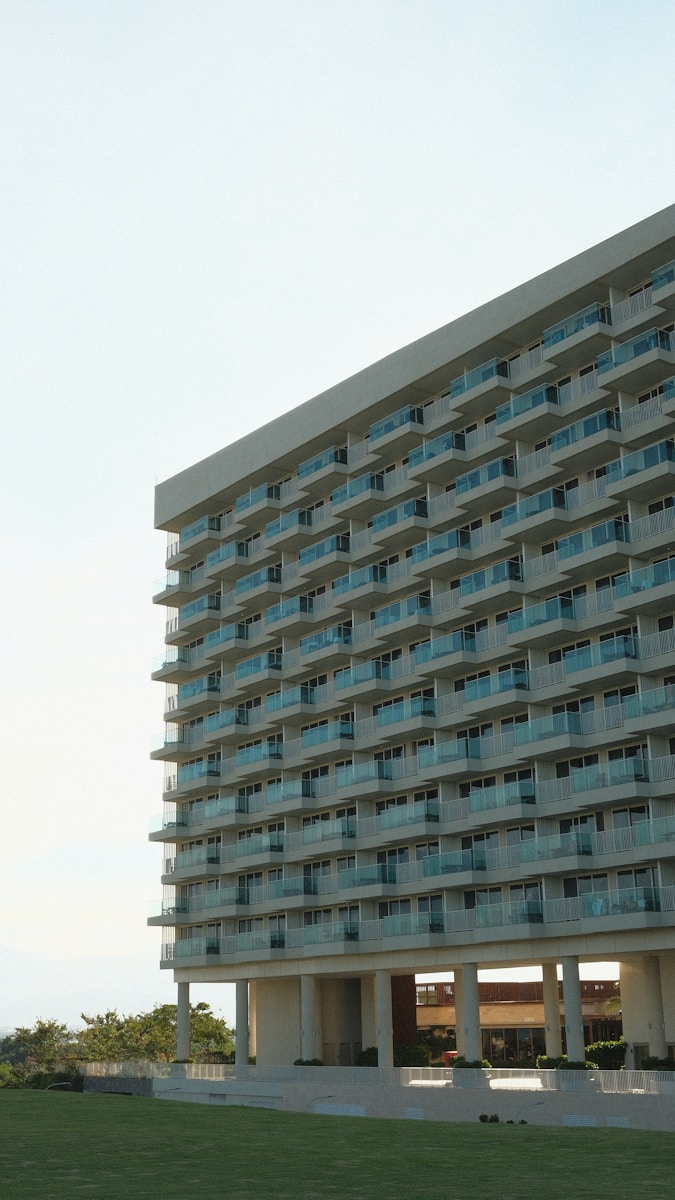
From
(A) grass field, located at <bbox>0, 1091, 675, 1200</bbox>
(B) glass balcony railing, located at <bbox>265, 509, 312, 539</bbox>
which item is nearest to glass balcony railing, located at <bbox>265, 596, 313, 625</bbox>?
(B) glass balcony railing, located at <bbox>265, 509, 312, 539</bbox>

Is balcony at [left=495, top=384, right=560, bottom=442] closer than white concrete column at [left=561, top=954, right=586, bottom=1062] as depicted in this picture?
No

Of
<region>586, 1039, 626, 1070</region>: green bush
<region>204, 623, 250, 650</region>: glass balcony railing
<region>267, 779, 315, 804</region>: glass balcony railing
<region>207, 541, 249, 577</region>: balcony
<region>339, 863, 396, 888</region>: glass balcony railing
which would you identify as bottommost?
<region>586, 1039, 626, 1070</region>: green bush

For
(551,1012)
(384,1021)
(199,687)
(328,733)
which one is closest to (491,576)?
(328,733)

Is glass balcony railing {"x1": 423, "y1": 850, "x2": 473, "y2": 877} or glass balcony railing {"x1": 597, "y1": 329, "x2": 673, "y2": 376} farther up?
glass balcony railing {"x1": 597, "y1": 329, "x2": 673, "y2": 376}

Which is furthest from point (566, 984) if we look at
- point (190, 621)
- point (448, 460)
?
point (190, 621)

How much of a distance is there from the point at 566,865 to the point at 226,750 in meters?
28.7

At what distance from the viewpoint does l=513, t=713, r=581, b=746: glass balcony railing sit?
53062 millimetres

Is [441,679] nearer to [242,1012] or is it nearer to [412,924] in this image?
[412,924]

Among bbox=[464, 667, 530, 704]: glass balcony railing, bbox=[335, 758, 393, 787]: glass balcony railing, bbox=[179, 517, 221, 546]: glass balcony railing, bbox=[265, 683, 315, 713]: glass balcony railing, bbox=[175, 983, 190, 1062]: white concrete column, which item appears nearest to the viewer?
bbox=[464, 667, 530, 704]: glass balcony railing

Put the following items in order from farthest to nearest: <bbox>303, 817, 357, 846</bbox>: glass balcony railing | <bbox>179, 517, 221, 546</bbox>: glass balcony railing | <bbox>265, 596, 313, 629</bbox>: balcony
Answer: <bbox>179, 517, 221, 546</bbox>: glass balcony railing, <bbox>265, 596, 313, 629</bbox>: balcony, <bbox>303, 817, 357, 846</bbox>: glass balcony railing

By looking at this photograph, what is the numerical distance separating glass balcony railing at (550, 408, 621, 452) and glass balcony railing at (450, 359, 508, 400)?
5.27 metres

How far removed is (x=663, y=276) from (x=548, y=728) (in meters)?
19.2

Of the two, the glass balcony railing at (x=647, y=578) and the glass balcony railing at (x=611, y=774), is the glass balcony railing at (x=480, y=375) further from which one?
the glass balcony railing at (x=611, y=774)

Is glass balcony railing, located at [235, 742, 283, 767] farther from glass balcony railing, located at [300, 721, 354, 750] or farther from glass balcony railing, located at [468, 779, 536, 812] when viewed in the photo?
glass balcony railing, located at [468, 779, 536, 812]
